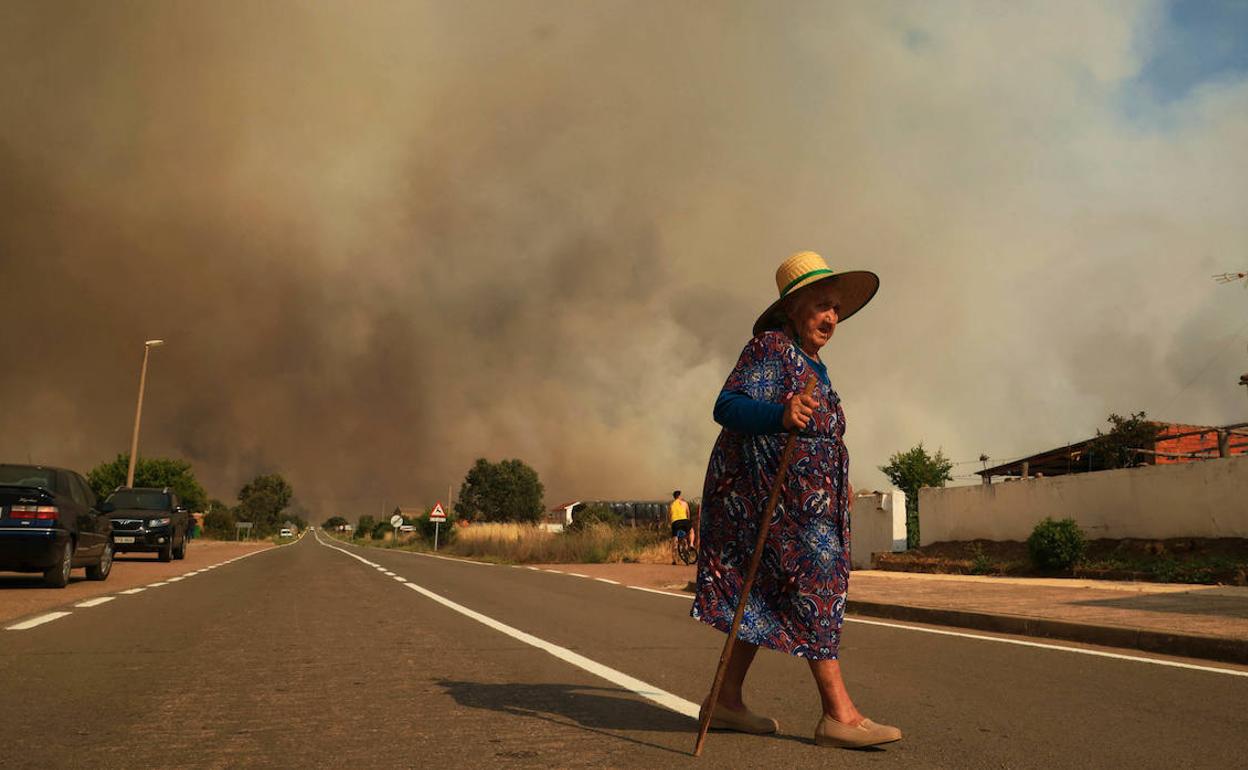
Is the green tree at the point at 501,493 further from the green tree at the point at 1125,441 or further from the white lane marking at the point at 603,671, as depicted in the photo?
the white lane marking at the point at 603,671

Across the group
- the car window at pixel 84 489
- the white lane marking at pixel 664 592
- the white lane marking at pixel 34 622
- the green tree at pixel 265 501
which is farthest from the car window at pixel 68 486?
the green tree at pixel 265 501

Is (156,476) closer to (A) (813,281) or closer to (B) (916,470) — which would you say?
(B) (916,470)

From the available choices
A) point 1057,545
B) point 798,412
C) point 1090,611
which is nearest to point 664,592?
point 1090,611

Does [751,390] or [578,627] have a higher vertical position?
[751,390]

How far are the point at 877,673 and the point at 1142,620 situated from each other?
418cm

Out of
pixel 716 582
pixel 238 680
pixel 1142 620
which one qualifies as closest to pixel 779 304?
pixel 716 582

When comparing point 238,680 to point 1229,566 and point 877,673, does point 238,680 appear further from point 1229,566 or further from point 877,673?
point 1229,566

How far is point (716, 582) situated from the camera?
13.4ft

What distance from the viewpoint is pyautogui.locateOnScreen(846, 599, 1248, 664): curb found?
7.43 m

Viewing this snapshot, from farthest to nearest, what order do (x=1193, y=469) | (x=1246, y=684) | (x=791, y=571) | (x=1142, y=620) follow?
(x=1193, y=469), (x=1142, y=620), (x=1246, y=684), (x=791, y=571)

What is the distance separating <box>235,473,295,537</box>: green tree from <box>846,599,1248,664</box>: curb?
178 metres

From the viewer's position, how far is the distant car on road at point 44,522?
1250 centimetres

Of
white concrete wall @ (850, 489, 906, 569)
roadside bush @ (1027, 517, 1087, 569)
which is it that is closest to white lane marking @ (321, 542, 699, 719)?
roadside bush @ (1027, 517, 1087, 569)

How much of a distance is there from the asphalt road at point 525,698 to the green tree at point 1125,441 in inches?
876
